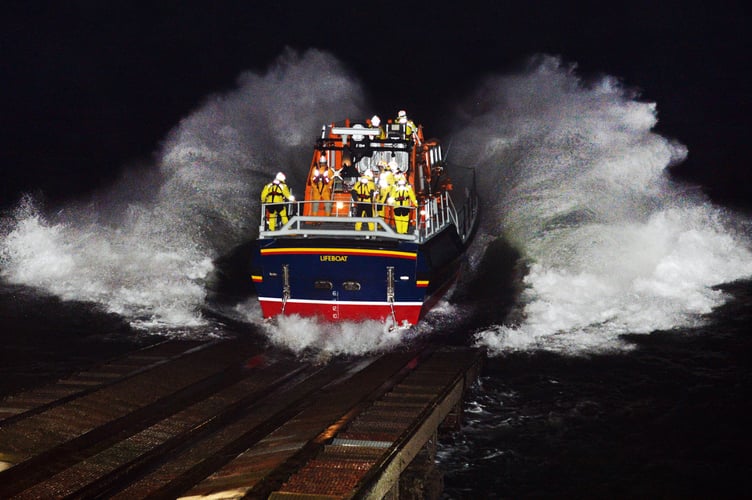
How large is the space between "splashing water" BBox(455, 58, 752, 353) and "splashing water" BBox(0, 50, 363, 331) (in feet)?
16.6

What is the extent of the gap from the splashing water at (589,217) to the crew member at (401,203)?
6.98 feet

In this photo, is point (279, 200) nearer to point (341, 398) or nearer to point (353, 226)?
point (353, 226)

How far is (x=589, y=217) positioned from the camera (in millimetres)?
18359

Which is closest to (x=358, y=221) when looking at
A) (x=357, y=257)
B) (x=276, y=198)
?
(x=357, y=257)

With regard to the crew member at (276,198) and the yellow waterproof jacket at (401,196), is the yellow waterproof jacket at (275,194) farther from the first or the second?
the yellow waterproof jacket at (401,196)

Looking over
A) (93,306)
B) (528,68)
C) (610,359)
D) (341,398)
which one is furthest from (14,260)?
(528,68)

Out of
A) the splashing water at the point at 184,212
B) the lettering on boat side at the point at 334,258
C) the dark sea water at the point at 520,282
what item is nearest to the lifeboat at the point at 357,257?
the lettering on boat side at the point at 334,258

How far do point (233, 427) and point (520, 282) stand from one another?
9.21m

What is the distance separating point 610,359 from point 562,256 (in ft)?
18.5

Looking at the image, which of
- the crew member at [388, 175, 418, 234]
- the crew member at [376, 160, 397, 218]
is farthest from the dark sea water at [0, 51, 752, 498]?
the crew member at [376, 160, 397, 218]

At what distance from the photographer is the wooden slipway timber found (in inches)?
253

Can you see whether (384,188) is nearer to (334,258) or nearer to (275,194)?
(334,258)

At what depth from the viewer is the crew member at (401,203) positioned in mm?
12797

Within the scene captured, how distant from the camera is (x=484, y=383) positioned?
34.8ft
